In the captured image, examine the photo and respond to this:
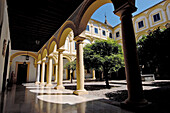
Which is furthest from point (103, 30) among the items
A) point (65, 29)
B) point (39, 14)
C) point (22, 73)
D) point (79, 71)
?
point (79, 71)

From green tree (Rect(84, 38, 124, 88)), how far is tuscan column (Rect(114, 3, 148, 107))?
428cm

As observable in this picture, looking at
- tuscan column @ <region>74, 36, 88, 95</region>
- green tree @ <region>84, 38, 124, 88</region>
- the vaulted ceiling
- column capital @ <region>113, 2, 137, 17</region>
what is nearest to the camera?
column capital @ <region>113, 2, 137, 17</region>

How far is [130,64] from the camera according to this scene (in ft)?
9.68

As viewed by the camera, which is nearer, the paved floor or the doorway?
the paved floor

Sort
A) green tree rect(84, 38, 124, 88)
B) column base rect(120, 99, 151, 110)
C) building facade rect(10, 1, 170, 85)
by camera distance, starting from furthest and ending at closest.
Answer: building facade rect(10, 1, 170, 85) → green tree rect(84, 38, 124, 88) → column base rect(120, 99, 151, 110)

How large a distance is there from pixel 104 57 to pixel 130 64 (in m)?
4.81

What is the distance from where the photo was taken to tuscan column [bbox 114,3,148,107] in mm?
2744

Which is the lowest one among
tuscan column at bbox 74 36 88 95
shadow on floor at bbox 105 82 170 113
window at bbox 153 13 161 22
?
shadow on floor at bbox 105 82 170 113

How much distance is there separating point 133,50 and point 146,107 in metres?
1.53

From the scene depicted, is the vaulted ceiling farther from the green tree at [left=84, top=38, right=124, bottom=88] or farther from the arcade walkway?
the arcade walkway

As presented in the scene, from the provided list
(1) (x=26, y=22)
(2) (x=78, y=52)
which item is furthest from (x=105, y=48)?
(1) (x=26, y=22)

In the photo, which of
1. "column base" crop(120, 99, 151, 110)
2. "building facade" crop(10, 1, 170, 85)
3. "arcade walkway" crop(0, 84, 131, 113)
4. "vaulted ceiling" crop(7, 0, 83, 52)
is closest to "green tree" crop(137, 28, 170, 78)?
"column base" crop(120, 99, 151, 110)

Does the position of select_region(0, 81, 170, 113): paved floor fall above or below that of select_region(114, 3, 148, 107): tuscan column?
below

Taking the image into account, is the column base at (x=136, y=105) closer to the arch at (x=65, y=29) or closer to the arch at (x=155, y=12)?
the arch at (x=65, y=29)
